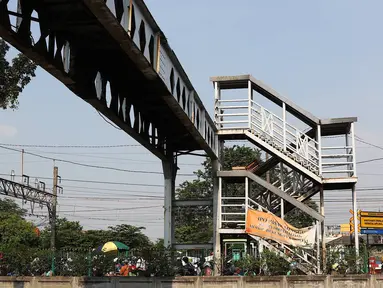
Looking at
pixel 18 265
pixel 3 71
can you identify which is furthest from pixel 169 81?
pixel 18 265

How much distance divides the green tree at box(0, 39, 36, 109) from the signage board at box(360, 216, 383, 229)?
3917 cm

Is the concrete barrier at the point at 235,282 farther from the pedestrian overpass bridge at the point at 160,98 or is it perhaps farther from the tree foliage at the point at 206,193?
the tree foliage at the point at 206,193

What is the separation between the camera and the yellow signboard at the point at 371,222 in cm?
4984

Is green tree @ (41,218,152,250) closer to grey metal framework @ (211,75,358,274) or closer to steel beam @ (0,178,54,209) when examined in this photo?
steel beam @ (0,178,54,209)

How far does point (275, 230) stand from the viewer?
69.1 ft

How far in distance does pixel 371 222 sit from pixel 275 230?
32469 mm

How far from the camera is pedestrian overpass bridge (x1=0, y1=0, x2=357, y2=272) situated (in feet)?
32.0

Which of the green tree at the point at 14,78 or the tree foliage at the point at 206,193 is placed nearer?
the green tree at the point at 14,78

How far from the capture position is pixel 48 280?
66.5ft

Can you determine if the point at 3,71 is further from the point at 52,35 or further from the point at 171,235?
the point at 171,235

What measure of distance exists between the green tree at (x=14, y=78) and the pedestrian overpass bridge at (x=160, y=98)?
4306mm

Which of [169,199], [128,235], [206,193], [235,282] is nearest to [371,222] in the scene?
[206,193]

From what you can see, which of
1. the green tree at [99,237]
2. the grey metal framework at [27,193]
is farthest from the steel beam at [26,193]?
the green tree at [99,237]

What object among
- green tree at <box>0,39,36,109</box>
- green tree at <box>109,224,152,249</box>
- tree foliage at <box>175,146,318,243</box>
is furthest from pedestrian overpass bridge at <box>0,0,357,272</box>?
green tree at <box>109,224,152,249</box>
